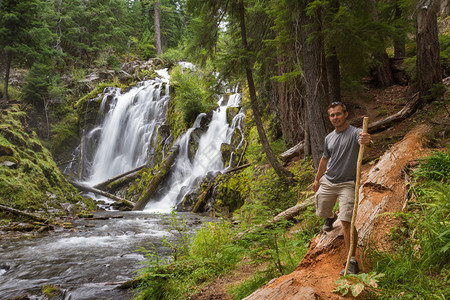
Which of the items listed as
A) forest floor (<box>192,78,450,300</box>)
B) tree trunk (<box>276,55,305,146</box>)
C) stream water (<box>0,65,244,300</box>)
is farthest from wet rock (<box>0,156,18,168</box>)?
forest floor (<box>192,78,450,300</box>)

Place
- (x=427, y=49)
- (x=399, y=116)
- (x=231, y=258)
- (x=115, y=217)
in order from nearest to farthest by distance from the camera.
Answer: (x=231, y=258)
(x=427, y=49)
(x=399, y=116)
(x=115, y=217)

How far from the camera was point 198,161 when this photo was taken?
51.8 ft

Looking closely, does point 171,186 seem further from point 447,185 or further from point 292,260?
point 447,185

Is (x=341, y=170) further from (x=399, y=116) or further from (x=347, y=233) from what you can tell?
(x=399, y=116)

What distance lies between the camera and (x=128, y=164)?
19.4 meters

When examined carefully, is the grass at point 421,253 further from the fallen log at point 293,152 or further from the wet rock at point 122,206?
the wet rock at point 122,206

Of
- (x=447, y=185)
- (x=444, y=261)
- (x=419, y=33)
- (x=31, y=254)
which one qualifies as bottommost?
(x=31, y=254)

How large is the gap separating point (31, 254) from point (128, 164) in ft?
40.9

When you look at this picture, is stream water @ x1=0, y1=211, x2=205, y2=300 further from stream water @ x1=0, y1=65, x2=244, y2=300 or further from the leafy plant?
the leafy plant

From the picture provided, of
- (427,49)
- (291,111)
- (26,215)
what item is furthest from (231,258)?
(26,215)

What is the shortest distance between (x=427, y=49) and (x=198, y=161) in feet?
38.9

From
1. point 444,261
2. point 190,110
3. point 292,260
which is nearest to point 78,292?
point 292,260

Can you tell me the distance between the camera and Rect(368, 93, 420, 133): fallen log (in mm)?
7012

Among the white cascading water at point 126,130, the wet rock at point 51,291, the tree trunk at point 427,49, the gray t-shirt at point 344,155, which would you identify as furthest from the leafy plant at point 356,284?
the white cascading water at point 126,130
